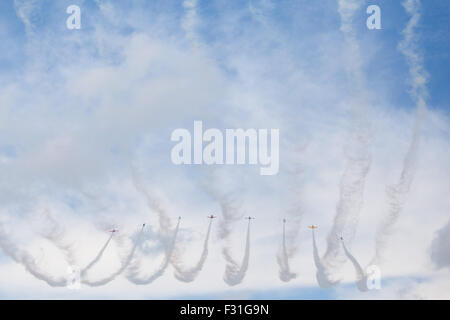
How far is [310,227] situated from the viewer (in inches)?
4518
